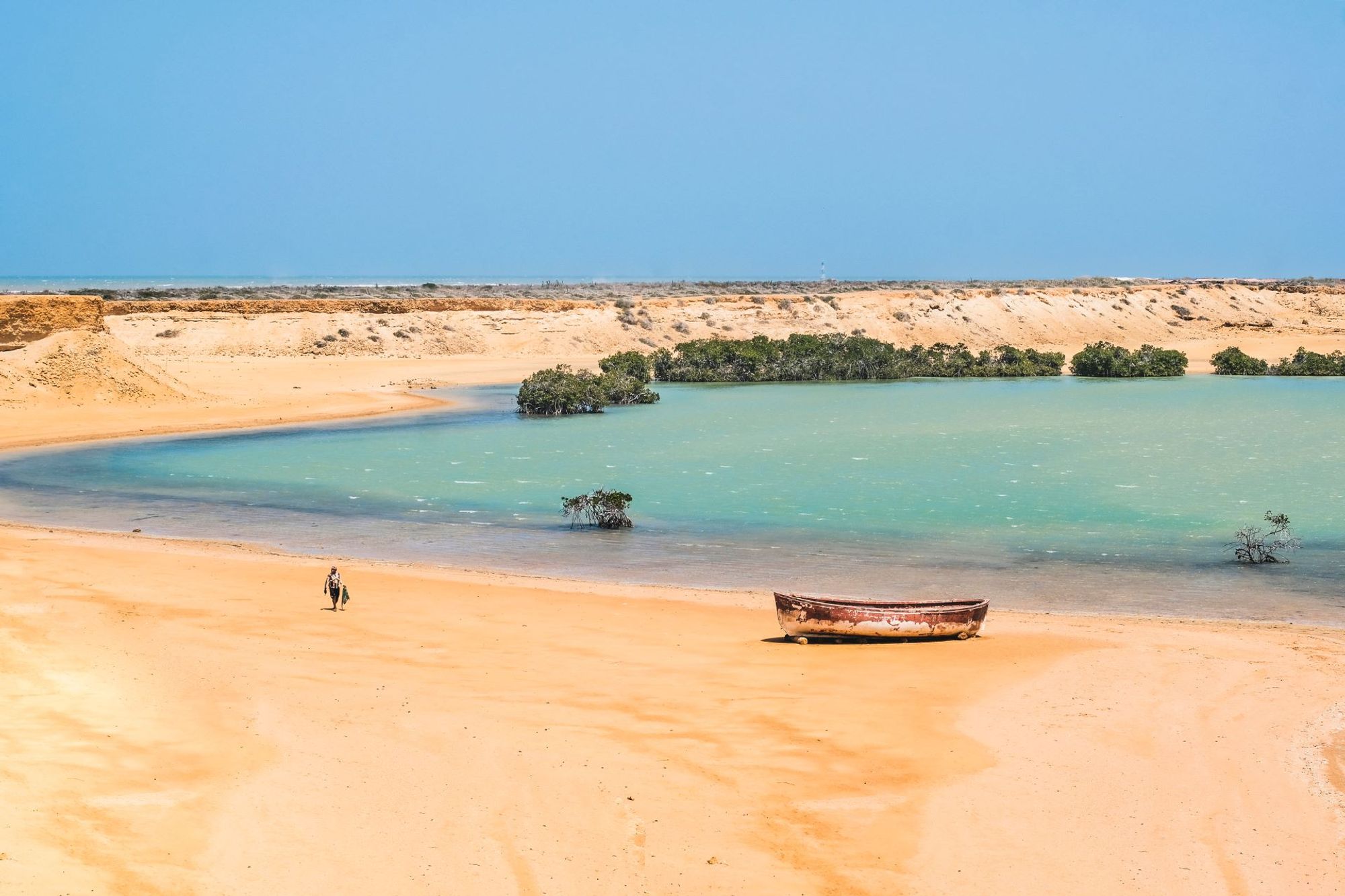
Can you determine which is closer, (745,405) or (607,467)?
(607,467)

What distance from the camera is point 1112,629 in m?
13.4

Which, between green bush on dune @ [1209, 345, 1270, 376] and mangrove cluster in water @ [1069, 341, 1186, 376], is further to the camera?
green bush on dune @ [1209, 345, 1270, 376]

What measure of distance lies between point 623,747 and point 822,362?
1670 inches

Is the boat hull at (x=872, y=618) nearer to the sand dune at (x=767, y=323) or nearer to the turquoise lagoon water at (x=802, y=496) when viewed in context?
the turquoise lagoon water at (x=802, y=496)

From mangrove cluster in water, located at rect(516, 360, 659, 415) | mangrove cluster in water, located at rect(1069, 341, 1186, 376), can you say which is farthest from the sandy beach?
mangrove cluster in water, located at rect(1069, 341, 1186, 376)

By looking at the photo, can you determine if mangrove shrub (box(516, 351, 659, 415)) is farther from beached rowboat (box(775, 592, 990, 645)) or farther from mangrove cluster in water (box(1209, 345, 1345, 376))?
mangrove cluster in water (box(1209, 345, 1345, 376))

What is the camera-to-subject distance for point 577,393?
37500 millimetres

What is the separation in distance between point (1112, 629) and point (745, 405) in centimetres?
2742

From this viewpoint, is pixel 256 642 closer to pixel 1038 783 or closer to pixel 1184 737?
pixel 1038 783

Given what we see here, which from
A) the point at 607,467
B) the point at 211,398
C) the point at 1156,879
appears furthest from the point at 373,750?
the point at 211,398

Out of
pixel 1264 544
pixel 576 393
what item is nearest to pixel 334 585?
pixel 1264 544

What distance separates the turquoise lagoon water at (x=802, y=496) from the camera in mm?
16406

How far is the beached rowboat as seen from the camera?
12.6 meters

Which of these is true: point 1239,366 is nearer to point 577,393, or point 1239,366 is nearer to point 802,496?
point 577,393
